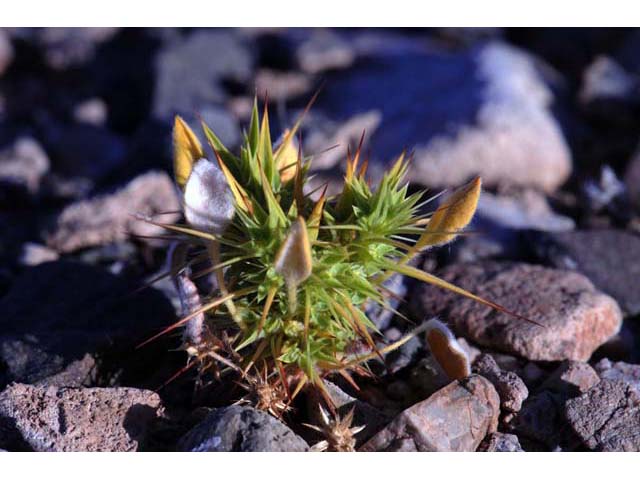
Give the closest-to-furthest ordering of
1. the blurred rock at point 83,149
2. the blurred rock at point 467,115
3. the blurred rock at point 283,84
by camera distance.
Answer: the blurred rock at point 467,115, the blurred rock at point 83,149, the blurred rock at point 283,84

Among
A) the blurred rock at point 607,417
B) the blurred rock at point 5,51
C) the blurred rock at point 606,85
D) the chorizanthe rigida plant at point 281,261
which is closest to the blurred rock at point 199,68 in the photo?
the blurred rock at point 5,51

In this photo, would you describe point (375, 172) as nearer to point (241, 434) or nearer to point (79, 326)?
point (79, 326)

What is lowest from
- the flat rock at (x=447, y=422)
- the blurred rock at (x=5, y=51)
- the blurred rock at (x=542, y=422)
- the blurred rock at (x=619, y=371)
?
the blurred rock at (x=619, y=371)

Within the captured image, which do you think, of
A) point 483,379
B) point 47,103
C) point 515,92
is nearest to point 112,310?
point 483,379

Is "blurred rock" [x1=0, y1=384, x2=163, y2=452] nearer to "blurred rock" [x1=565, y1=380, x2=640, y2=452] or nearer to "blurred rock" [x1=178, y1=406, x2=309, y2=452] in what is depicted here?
"blurred rock" [x1=178, y1=406, x2=309, y2=452]

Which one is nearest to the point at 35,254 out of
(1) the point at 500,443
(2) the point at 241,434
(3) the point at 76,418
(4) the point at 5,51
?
(3) the point at 76,418

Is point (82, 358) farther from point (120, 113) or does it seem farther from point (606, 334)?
point (120, 113)

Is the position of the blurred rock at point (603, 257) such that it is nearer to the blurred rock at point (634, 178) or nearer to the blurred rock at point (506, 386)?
the blurred rock at point (634, 178)
